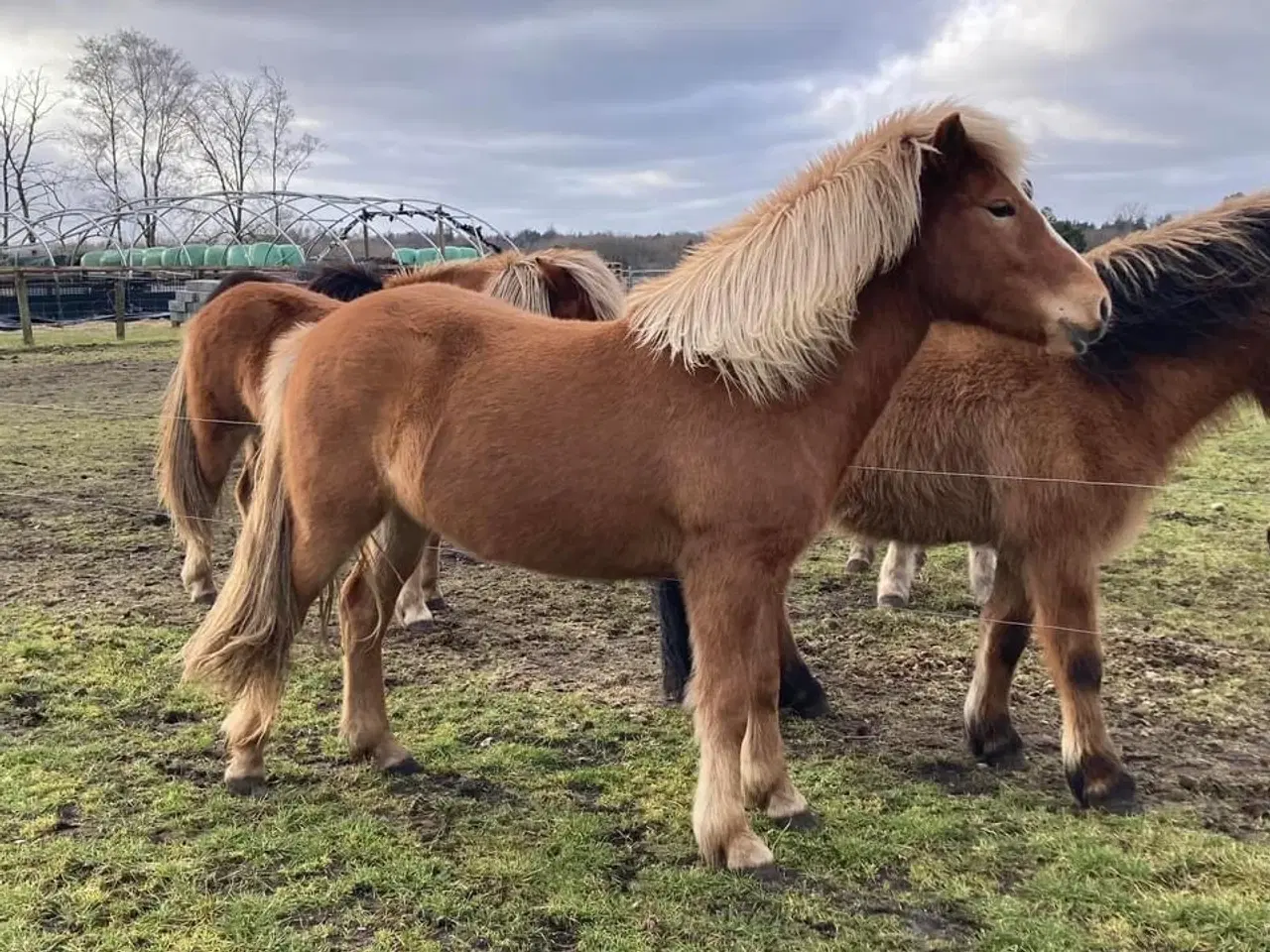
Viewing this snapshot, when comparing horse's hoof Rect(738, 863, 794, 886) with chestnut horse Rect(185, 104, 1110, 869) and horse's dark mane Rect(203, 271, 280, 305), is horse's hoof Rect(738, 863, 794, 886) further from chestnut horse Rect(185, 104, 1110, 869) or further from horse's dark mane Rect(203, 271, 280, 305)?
horse's dark mane Rect(203, 271, 280, 305)

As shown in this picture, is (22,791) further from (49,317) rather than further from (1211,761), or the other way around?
(49,317)

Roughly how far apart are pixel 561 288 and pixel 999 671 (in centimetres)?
296

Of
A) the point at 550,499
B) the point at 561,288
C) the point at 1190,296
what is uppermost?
the point at 561,288

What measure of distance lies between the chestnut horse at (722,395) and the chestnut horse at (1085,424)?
453mm

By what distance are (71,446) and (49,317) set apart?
1902 centimetres

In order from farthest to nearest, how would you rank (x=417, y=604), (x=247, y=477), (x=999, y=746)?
(x=247, y=477), (x=417, y=604), (x=999, y=746)

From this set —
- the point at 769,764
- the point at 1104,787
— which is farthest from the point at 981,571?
the point at 769,764

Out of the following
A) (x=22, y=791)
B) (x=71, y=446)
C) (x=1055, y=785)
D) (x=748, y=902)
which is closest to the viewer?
(x=748, y=902)

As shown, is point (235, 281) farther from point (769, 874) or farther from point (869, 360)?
point (769, 874)

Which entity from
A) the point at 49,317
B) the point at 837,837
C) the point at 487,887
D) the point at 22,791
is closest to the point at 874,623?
the point at 837,837

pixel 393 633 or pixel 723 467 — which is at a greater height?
pixel 723 467

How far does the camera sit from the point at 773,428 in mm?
2785

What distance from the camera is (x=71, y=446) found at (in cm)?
915

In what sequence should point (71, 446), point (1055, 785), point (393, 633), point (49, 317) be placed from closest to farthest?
point (1055, 785) → point (393, 633) → point (71, 446) → point (49, 317)
